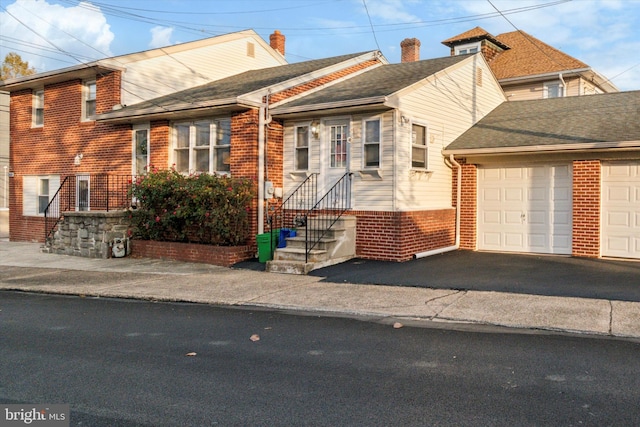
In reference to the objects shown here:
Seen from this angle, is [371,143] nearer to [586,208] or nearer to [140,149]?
[586,208]

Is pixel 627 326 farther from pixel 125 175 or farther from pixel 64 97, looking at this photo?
pixel 64 97

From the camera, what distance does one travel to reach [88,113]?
58.9 feet

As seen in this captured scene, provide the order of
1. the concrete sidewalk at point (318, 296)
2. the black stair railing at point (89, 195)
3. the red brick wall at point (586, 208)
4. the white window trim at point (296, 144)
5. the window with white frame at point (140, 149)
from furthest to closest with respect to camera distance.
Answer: the black stair railing at point (89, 195), the window with white frame at point (140, 149), the white window trim at point (296, 144), the red brick wall at point (586, 208), the concrete sidewalk at point (318, 296)

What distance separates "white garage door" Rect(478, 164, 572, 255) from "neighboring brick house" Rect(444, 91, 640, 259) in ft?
0.07

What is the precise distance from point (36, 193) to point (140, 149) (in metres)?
5.48

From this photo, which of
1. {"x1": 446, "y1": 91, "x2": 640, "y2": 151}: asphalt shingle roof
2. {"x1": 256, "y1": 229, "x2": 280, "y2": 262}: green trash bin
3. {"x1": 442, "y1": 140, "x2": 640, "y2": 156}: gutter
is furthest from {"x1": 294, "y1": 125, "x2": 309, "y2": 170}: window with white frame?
{"x1": 446, "y1": 91, "x2": 640, "y2": 151}: asphalt shingle roof

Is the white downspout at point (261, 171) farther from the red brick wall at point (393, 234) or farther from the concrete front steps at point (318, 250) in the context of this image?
the red brick wall at point (393, 234)

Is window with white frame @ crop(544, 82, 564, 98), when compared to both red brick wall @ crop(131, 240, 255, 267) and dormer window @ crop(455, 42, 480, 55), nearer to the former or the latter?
dormer window @ crop(455, 42, 480, 55)

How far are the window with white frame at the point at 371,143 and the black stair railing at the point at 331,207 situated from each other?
536 mm

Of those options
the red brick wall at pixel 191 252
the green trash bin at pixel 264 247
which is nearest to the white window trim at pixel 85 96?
the red brick wall at pixel 191 252

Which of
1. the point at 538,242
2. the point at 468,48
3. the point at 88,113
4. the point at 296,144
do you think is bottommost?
the point at 538,242

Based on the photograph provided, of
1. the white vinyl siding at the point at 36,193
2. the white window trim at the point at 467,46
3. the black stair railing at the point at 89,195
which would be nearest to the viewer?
the black stair railing at the point at 89,195

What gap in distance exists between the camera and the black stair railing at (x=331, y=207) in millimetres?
12992

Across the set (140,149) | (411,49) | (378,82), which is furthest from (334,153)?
(411,49)
